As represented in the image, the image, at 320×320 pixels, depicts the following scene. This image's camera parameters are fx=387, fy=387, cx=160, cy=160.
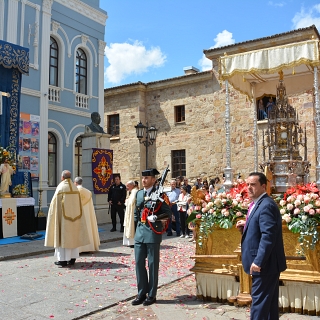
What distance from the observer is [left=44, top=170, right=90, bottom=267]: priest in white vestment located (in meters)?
7.81

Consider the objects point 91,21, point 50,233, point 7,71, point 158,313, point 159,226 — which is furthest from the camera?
point 91,21

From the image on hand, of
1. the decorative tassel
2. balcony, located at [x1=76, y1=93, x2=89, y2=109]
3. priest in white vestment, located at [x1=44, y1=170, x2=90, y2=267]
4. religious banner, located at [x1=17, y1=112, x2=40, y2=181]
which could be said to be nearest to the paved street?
priest in white vestment, located at [x1=44, y1=170, x2=90, y2=267]

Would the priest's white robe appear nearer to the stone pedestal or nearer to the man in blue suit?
the man in blue suit

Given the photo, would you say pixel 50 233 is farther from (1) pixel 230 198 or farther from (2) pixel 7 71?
(2) pixel 7 71

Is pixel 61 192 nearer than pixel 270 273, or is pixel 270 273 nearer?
pixel 270 273

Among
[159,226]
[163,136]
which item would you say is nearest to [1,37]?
[163,136]

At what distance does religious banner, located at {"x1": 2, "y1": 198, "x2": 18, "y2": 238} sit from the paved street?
178 centimetres

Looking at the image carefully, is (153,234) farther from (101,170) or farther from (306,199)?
(101,170)

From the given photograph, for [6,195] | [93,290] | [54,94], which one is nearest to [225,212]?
[93,290]

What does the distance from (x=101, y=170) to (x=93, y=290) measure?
917 centimetres

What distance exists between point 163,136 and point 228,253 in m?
18.6

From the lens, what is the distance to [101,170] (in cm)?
1500

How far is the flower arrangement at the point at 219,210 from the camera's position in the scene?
17.8 ft

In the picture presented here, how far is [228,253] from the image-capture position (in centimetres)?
547
